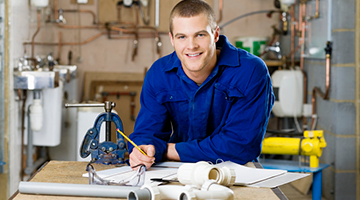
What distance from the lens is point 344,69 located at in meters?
3.40

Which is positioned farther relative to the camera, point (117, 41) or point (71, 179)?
point (117, 41)

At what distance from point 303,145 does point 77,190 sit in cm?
224

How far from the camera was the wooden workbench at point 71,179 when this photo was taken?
127 centimetres

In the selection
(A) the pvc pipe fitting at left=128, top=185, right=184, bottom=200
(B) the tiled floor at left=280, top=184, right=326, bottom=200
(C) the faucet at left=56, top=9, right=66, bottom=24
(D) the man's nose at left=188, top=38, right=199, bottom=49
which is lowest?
(B) the tiled floor at left=280, top=184, right=326, bottom=200

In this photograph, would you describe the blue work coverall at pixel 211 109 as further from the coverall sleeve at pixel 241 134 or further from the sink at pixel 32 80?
the sink at pixel 32 80

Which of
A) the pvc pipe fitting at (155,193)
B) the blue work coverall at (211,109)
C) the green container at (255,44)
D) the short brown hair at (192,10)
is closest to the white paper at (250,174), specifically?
the blue work coverall at (211,109)

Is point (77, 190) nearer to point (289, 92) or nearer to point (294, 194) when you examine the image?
point (294, 194)

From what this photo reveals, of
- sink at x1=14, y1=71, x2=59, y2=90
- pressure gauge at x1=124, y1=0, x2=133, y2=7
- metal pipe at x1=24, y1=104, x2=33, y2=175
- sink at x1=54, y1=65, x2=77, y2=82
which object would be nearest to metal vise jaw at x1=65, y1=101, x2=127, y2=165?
sink at x1=14, y1=71, x2=59, y2=90

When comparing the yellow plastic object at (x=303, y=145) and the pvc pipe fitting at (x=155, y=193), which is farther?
the yellow plastic object at (x=303, y=145)

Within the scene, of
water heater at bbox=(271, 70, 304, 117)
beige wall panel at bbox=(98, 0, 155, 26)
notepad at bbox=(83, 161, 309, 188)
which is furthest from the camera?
beige wall panel at bbox=(98, 0, 155, 26)

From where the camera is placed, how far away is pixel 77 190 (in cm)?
125

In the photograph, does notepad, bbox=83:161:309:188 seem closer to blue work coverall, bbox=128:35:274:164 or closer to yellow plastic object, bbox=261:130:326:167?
blue work coverall, bbox=128:35:274:164

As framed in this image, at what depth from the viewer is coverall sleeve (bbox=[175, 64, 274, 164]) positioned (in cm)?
172

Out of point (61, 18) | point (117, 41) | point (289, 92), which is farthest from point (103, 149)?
point (117, 41)
